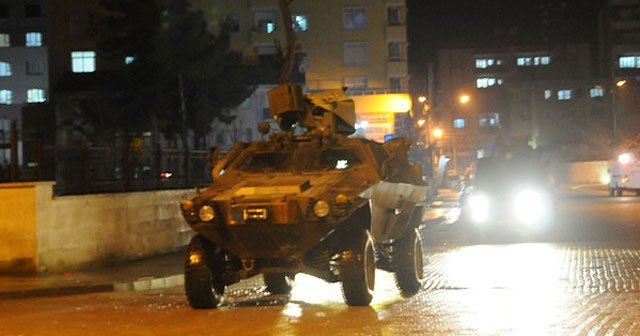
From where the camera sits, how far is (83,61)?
66.9m

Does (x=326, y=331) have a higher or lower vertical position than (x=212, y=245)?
lower

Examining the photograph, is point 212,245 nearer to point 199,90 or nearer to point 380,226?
point 380,226

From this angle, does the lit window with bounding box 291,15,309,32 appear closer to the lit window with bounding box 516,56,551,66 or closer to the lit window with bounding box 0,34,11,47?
the lit window with bounding box 516,56,551,66

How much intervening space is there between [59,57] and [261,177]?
190ft

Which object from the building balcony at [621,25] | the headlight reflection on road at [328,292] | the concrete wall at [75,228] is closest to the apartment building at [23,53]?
the building balcony at [621,25]

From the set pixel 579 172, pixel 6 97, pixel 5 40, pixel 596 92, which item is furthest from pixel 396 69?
pixel 5 40

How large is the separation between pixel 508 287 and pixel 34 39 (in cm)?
7285

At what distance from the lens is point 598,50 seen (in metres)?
88.9

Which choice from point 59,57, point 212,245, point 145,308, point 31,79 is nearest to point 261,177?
point 212,245

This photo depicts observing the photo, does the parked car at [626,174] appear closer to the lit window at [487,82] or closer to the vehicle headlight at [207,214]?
the vehicle headlight at [207,214]

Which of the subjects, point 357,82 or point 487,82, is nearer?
point 357,82

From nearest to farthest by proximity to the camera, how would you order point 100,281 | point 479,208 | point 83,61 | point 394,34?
point 100,281 < point 479,208 < point 83,61 < point 394,34

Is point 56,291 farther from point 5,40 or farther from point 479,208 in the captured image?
point 5,40

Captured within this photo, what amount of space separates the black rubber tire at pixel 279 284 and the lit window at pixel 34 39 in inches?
2788
